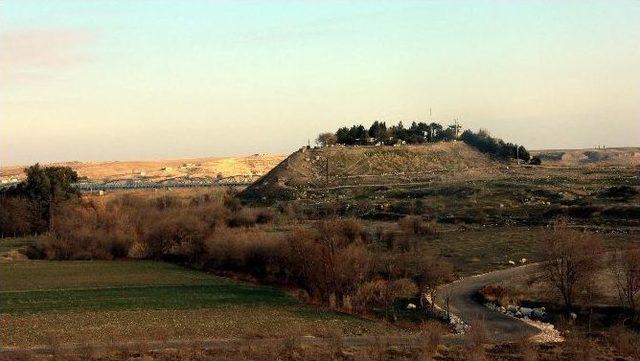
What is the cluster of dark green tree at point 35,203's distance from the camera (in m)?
83.5

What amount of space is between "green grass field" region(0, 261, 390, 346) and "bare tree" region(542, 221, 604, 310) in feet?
31.2

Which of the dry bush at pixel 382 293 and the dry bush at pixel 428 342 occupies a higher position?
the dry bush at pixel 428 342

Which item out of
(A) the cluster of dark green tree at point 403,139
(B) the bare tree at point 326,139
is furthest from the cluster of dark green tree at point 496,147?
(B) the bare tree at point 326,139

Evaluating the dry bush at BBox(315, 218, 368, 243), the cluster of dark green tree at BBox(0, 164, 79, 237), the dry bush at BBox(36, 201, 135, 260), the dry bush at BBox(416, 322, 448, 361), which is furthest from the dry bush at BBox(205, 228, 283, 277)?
the cluster of dark green tree at BBox(0, 164, 79, 237)

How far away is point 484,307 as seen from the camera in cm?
3612

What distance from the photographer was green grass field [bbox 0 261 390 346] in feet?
97.0

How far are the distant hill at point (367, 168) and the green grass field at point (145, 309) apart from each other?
49.0m

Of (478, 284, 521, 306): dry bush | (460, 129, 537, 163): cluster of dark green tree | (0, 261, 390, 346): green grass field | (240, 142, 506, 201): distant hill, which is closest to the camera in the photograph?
(0, 261, 390, 346): green grass field

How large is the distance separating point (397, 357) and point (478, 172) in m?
92.7

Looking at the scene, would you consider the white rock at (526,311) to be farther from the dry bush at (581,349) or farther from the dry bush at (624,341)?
the dry bush at (581,349)

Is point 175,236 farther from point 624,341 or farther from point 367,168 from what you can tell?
point 367,168

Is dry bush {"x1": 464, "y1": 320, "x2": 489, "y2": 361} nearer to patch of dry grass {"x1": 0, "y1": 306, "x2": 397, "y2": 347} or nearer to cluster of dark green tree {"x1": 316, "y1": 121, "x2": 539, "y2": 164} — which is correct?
patch of dry grass {"x1": 0, "y1": 306, "x2": 397, "y2": 347}

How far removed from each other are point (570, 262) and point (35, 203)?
215 ft

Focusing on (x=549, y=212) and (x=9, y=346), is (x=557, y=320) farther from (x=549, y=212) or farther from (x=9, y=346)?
(x=549, y=212)
